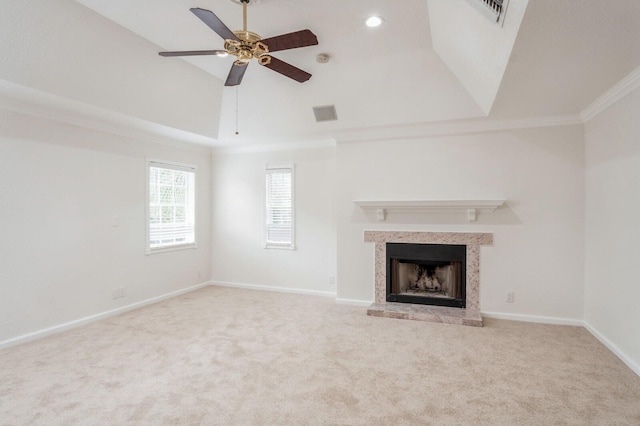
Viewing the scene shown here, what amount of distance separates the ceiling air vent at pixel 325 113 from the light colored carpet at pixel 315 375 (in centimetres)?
275

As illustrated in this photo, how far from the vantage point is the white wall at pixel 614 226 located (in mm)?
2883

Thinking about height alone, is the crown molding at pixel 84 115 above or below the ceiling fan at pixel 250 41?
below

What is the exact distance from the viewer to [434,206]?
14.2 ft

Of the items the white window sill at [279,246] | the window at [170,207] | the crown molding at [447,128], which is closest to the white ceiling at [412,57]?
the crown molding at [447,128]

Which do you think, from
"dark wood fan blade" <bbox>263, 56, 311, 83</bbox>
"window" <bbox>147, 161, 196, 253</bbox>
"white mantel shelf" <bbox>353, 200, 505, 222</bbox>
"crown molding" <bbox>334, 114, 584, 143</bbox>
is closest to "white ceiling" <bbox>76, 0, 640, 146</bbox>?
"crown molding" <bbox>334, 114, 584, 143</bbox>

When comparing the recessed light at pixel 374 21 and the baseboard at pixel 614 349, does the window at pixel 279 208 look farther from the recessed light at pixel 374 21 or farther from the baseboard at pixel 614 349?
the baseboard at pixel 614 349

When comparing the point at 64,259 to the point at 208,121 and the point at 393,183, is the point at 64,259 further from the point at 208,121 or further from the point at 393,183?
the point at 393,183

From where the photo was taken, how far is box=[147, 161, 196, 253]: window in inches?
200

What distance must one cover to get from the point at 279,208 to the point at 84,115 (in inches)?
117

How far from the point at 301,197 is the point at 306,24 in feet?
9.41

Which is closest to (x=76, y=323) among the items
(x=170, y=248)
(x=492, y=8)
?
(x=170, y=248)

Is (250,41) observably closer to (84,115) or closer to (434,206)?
(84,115)

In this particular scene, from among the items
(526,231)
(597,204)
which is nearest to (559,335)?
(526,231)

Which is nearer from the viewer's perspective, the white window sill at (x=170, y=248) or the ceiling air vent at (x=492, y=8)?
the ceiling air vent at (x=492, y=8)
